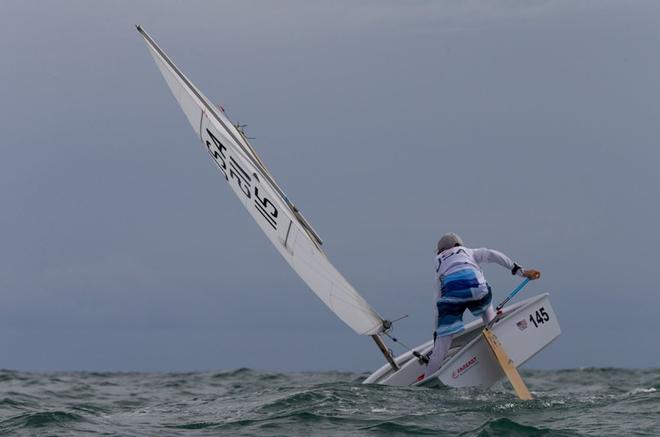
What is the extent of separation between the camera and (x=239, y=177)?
1358cm

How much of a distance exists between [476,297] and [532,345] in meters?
1.01

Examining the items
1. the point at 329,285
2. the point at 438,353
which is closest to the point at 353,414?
the point at 329,285

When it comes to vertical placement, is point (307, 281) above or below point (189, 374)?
below

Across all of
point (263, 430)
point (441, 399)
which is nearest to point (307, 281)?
point (441, 399)

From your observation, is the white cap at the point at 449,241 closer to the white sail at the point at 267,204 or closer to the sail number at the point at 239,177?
the white sail at the point at 267,204

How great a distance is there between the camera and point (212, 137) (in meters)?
14.0

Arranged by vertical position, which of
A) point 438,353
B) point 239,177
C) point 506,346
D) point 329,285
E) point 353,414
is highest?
point 239,177

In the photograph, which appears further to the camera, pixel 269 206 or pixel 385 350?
pixel 385 350

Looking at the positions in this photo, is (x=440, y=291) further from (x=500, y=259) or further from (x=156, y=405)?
(x=156, y=405)

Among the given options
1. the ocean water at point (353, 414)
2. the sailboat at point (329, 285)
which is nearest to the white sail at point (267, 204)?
the sailboat at point (329, 285)

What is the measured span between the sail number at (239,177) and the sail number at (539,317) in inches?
142

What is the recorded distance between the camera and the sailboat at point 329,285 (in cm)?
1249

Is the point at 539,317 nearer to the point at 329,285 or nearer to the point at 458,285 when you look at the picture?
the point at 458,285

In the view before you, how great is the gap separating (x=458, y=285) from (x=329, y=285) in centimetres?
167
